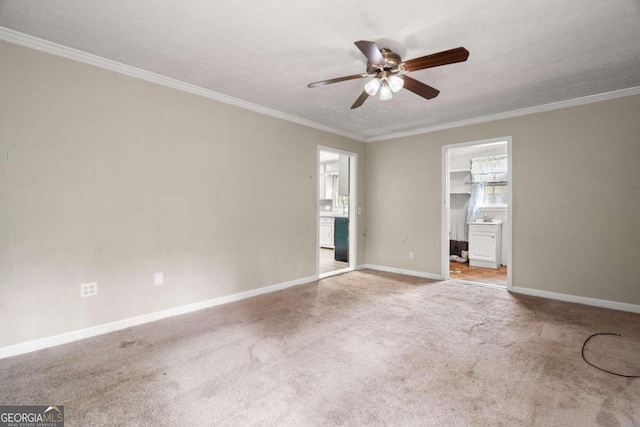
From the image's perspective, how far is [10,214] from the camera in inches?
91.6

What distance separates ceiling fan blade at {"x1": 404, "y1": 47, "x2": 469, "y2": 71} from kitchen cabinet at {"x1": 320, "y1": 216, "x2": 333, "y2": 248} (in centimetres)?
595

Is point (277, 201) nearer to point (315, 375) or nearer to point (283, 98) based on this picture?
point (283, 98)

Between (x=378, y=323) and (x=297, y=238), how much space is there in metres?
1.88

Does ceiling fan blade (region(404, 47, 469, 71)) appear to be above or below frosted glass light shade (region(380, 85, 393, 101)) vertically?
above

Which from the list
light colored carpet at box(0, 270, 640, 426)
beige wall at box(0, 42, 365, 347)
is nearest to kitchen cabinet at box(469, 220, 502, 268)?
light colored carpet at box(0, 270, 640, 426)

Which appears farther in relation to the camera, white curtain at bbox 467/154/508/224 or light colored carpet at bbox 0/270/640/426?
white curtain at bbox 467/154/508/224

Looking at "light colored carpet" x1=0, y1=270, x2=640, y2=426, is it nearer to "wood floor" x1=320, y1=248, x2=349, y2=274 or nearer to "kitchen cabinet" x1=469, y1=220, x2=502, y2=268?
"wood floor" x1=320, y1=248, x2=349, y2=274

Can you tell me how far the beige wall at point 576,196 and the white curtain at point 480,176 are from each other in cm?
199

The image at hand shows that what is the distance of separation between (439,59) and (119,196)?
9.73ft

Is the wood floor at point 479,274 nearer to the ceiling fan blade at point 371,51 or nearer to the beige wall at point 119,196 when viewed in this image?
the beige wall at point 119,196

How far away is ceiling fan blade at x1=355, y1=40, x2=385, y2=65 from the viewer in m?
1.93

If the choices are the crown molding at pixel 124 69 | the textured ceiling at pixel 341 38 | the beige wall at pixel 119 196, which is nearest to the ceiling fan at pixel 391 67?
the textured ceiling at pixel 341 38

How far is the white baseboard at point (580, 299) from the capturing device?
11.2 feet

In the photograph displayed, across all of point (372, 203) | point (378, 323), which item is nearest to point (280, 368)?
point (378, 323)
